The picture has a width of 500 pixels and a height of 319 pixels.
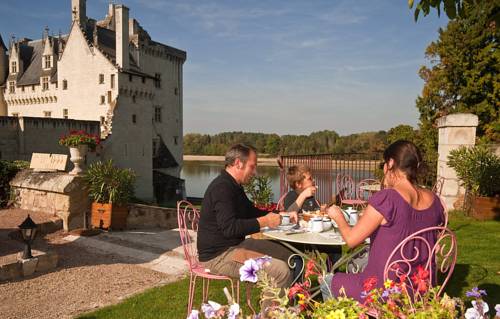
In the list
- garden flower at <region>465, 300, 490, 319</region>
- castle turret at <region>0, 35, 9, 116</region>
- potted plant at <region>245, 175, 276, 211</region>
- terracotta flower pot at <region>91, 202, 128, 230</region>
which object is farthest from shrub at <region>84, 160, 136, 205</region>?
castle turret at <region>0, 35, 9, 116</region>

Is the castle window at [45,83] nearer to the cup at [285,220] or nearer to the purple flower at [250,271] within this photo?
the cup at [285,220]

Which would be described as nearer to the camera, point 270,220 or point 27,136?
point 270,220

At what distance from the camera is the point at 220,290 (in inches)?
186

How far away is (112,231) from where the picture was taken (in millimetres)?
7992

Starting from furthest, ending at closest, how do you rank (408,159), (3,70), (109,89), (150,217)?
(3,70), (109,89), (150,217), (408,159)

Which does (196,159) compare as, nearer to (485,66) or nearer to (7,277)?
(485,66)

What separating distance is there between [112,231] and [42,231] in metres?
1.32

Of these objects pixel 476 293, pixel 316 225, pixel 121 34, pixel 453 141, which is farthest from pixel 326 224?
pixel 121 34

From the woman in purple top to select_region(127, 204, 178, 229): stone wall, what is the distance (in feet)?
21.1

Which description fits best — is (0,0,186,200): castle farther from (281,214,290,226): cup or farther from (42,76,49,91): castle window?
(281,214,290,226): cup

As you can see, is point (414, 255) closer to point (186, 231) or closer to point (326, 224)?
point (326, 224)

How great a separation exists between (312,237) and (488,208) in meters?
6.34

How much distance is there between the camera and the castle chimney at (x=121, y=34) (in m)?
26.3

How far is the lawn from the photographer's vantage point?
13.3 feet
